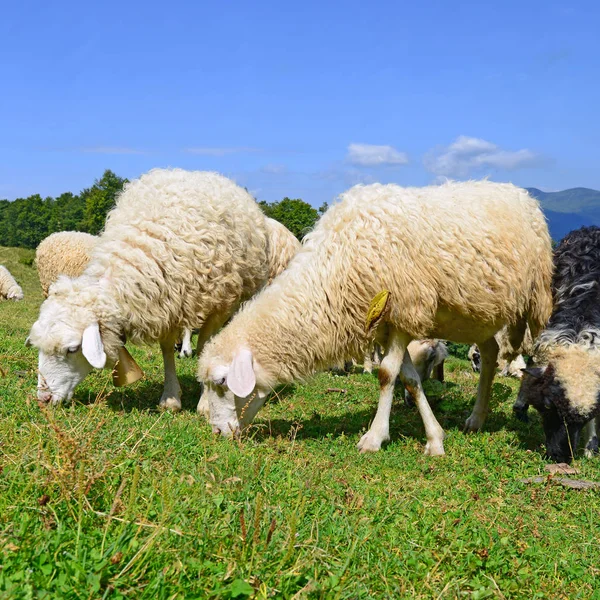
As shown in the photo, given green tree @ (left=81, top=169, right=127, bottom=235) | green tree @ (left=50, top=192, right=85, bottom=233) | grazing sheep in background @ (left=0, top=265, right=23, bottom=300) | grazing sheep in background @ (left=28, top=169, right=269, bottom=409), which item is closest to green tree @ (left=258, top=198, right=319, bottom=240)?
green tree @ (left=81, top=169, right=127, bottom=235)

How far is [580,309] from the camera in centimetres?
598

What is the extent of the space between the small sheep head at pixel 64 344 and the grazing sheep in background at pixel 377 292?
104 cm

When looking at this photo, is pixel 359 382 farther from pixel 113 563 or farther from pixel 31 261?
pixel 31 261

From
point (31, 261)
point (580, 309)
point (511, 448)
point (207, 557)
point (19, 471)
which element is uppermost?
point (31, 261)

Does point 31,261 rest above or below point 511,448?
above

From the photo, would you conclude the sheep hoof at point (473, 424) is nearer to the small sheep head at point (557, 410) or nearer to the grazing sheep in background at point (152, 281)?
the small sheep head at point (557, 410)

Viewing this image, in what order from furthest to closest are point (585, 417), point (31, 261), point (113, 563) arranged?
point (31, 261) → point (585, 417) → point (113, 563)

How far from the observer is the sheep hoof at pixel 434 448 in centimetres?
577

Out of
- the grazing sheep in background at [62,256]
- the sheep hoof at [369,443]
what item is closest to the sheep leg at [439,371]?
the sheep hoof at [369,443]

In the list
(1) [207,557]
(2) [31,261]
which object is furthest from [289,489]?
(2) [31,261]

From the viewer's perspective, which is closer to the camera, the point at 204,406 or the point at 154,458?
the point at 154,458

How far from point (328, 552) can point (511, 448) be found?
3.54 m

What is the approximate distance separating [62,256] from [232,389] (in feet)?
44.4

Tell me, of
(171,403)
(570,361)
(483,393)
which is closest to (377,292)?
(570,361)
